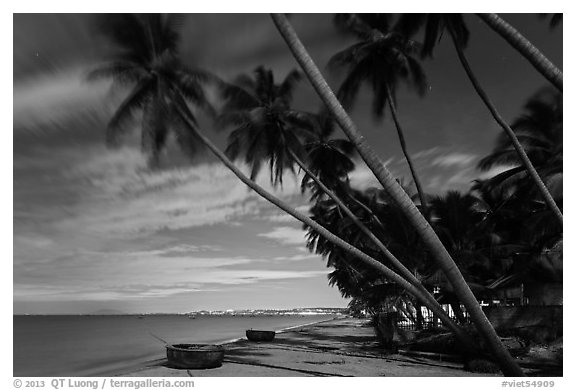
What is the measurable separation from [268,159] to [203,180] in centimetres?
252

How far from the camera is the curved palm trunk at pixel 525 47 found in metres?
6.83

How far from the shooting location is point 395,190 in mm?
7402

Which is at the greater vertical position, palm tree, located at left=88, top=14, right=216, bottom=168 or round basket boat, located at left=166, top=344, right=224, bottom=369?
palm tree, located at left=88, top=14, right=216, bottom=168

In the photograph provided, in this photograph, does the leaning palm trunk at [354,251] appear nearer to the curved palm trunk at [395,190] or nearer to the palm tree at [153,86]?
the palm tree at [153,86]

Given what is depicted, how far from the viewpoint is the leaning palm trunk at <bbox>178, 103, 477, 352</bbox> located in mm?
Answer: 8648

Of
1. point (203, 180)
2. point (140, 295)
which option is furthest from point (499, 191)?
point (140, 295)

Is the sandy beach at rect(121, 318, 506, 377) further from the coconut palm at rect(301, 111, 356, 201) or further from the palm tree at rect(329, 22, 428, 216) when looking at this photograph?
the coconut palm at rect(301, 111, 356, 201)

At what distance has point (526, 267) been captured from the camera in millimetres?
15648

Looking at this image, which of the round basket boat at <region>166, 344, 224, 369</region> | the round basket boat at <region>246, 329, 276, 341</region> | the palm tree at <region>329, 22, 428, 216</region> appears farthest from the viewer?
the round basket boat at <region>246, 329, 276, 341</region>

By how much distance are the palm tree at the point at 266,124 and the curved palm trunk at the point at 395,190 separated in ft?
16.0

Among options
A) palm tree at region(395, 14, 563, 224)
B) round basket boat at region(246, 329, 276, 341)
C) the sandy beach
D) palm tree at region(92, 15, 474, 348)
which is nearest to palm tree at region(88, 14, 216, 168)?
palm tree at region(92, 15, 474, 348)

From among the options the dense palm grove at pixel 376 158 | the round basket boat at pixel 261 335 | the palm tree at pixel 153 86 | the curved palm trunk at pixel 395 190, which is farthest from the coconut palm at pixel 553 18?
the round basket boat at pixel 261 335

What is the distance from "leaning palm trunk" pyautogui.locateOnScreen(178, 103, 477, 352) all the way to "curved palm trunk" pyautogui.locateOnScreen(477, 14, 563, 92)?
415 centimetres

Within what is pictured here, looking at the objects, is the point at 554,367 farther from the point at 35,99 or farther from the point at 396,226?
the point at 35,99
